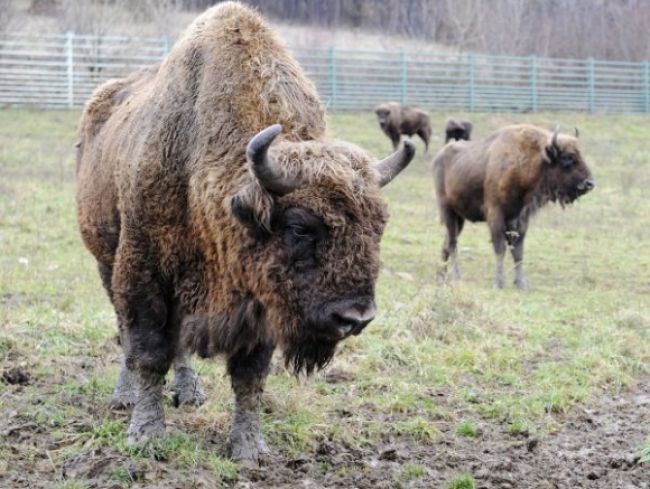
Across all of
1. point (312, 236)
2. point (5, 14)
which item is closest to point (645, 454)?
point (312, 236)

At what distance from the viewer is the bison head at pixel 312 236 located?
432 cm

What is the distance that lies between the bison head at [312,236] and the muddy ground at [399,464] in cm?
77

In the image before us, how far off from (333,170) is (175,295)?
1296 mm

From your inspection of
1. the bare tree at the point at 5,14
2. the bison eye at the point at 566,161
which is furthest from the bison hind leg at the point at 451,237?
the bare tree at the point at 5,14

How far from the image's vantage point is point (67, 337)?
24.2ft

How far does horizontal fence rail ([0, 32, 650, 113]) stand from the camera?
2995 centimetres

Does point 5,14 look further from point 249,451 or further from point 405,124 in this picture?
point 249,451

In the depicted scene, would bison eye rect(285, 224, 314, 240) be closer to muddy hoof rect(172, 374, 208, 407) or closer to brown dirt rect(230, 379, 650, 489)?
brown dirt rect(230, 379, 650, 489)

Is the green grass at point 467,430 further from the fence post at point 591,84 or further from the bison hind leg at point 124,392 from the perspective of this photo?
the fence post at point 591,84

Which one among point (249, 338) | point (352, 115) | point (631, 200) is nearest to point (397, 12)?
point (352, 115)

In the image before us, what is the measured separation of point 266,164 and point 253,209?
280mm

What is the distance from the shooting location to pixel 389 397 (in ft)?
21.1

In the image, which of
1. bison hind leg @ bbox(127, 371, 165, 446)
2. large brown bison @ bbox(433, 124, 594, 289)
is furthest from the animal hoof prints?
large brown bison @ bbox(433, 124, 594, 289)

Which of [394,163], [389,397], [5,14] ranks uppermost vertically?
[394,163]
